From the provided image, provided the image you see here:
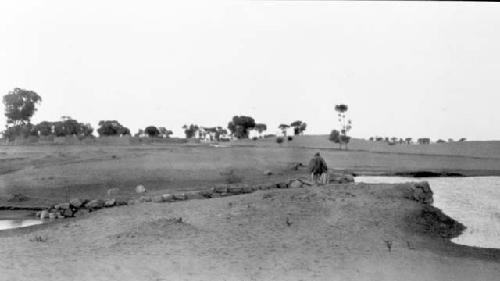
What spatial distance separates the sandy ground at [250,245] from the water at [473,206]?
2577mm

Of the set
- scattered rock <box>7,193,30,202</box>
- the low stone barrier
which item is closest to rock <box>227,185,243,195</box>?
the low stone barrier

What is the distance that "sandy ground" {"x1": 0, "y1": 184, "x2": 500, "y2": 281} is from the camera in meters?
11.7

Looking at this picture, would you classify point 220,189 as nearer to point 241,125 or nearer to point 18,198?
point 18,198

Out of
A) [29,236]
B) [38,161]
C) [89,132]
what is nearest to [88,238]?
[29,236]

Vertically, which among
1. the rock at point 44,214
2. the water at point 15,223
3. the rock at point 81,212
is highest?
the rock at point 81,212

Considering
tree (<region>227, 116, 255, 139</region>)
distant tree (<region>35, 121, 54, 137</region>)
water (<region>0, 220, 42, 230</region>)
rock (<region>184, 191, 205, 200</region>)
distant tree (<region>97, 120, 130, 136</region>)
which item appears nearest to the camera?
water (<region>0, 220, 42, 230</region>)

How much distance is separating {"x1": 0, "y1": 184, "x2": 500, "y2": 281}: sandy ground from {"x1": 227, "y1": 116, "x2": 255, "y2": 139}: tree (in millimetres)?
111007

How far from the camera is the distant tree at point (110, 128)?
124312 mm

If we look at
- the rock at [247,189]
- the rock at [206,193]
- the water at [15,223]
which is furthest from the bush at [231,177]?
the water at [15,223]

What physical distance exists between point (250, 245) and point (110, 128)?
380 ft

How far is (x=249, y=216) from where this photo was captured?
691 inches

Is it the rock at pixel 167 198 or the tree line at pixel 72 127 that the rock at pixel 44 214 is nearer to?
the rock at pixel 167 198

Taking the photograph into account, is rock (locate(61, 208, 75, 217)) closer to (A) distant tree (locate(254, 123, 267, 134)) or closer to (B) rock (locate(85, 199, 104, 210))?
(B) rock (locate(85, 199, 104, 210))

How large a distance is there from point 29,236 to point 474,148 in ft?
277
